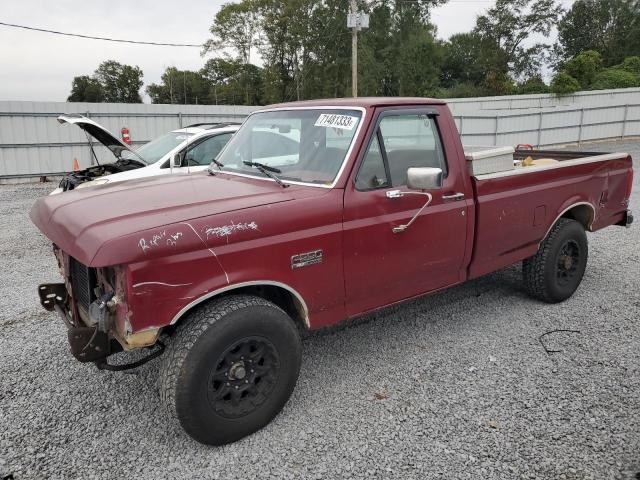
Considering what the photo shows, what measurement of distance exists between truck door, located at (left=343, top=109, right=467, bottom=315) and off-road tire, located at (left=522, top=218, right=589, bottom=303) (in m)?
1.20

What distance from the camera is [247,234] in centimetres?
289

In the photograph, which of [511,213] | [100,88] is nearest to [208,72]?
[100,88]

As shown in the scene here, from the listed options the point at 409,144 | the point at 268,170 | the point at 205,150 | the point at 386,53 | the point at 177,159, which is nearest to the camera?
the point at 268,170

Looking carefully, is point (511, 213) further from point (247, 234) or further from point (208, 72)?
point (208, 72)

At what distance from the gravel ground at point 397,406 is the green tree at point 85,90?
57.0 m

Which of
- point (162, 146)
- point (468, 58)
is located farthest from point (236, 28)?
point (162, 146)

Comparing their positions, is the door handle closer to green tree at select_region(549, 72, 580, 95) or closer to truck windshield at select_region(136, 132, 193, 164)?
truck windshield at select_region(136, 132, 193, 164)

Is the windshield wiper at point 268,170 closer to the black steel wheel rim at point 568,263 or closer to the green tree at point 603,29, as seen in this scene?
the black steel wheel rim at point 568,263

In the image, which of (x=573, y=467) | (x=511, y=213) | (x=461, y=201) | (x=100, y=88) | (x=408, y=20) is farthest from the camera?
(x=100, y=88)

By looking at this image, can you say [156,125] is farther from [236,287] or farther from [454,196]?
[236,287]

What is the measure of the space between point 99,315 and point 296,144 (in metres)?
1.88

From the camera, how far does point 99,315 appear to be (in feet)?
8.83

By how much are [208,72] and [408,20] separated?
25753 mm

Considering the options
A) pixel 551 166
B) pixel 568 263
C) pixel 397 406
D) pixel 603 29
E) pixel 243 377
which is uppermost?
pixel 603 29
